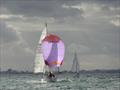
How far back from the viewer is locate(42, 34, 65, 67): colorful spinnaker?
285 feet

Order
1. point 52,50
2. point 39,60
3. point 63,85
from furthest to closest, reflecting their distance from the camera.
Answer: point 39,60, point 52,50, point 63,85

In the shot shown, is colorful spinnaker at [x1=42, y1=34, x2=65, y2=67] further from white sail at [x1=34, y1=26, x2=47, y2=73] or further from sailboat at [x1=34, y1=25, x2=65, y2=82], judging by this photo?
white sail at [x1=34, y1=26, x2=47, y2=73]

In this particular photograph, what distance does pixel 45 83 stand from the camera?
291 ft

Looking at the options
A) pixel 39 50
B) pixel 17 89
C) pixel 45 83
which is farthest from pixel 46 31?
pixel 17 89

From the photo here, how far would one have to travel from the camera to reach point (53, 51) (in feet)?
286

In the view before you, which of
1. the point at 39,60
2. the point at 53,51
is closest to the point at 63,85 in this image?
the point at 53,51

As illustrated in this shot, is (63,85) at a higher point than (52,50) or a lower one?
lower

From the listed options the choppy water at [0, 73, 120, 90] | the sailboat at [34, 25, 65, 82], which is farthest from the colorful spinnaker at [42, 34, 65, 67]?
the choppy water at [0, 73, 120, 90]

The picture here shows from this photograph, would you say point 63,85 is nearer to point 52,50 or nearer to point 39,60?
point 52,50

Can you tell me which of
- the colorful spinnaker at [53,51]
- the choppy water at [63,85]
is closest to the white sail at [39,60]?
the choppy water at [63,85]

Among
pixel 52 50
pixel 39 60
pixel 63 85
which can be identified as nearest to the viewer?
pixel 63 85

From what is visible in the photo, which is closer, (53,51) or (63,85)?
(63,85)

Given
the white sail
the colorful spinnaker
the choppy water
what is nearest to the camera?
the choppy water

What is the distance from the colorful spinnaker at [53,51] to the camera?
86.9 m
